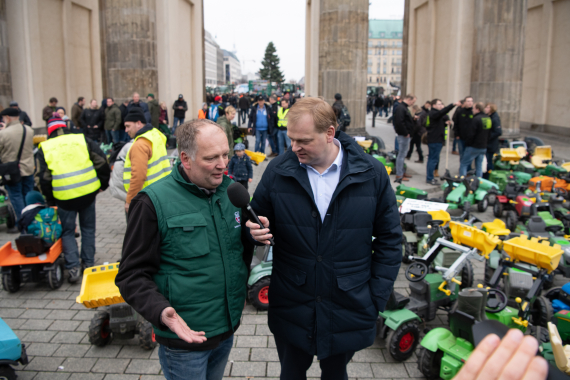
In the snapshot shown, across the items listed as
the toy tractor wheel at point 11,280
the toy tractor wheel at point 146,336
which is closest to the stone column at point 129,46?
the toy tractor wheel at point 11,280

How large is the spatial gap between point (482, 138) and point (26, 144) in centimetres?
895

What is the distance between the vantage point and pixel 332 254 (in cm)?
238

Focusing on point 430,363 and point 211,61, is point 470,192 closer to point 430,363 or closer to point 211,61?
point 430,363

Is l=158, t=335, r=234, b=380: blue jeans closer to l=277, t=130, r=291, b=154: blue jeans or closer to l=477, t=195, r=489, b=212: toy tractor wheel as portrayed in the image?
l=477, t=195, r=489, b=212: toy tractor wheel

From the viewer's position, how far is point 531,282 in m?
4.25

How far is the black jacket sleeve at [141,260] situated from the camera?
207 cm

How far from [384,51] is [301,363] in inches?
5068

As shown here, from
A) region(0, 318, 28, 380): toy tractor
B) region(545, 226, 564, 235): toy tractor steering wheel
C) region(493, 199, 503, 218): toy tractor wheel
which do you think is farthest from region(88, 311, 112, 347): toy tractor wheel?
region(493, 199, 503, 218): toy tractor wheel

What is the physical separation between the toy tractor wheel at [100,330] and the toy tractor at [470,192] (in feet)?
19.3

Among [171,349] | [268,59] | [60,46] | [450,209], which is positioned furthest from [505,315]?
[268,59]

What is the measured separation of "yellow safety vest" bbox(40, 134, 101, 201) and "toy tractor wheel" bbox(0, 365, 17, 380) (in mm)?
2265

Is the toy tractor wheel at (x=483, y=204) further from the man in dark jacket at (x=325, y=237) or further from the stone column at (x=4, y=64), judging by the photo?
the stone column at (x=4, y=64)

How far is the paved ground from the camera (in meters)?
3.71

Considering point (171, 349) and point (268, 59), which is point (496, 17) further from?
point (268, 59)
